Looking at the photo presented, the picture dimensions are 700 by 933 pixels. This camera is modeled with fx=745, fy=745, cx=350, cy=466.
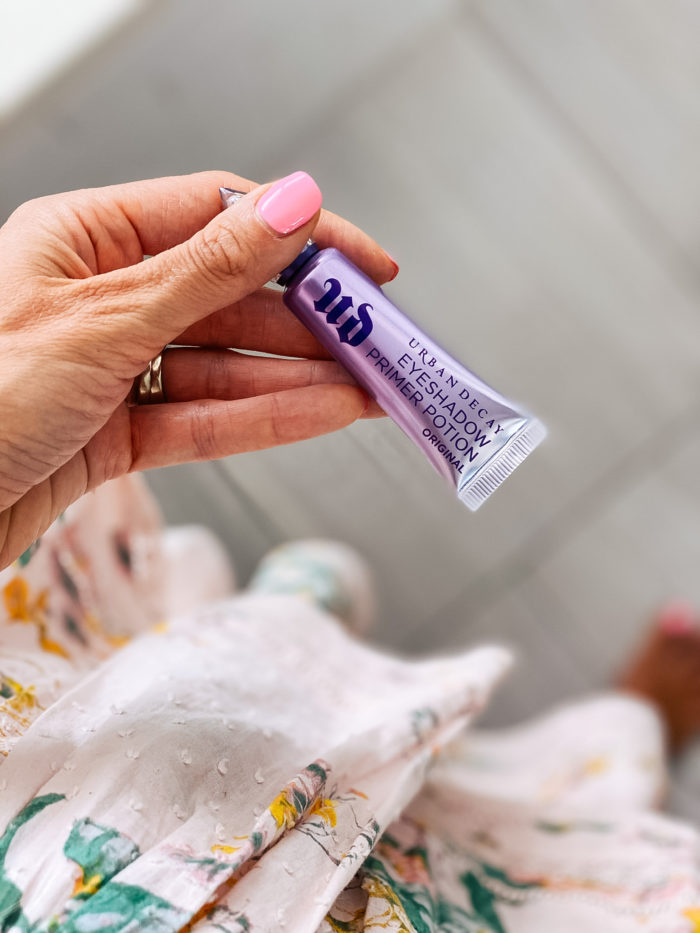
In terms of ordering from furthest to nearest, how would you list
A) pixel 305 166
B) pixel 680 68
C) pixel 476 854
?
pixel 680 68 → pixel 305 166 → pixel 476 854

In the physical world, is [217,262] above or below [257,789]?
above

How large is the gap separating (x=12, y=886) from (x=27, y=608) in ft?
0.67

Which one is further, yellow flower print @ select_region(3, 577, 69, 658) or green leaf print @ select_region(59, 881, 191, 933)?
yellow flower print @ select_region(3, 577, 69, 658)

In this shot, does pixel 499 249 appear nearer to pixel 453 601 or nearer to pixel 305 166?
pixel 305 166

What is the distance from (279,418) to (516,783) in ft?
1.81

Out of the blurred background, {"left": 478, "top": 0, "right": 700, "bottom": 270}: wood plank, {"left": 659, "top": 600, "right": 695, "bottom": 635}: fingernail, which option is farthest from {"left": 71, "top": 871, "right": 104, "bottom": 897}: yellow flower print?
{"left": 478, "top": 0, "right": 700, "bottom": 270}: wood plank

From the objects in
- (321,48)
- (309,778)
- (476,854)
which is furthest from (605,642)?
(321,48)

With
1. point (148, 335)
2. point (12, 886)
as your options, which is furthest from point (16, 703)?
point (148, 335)

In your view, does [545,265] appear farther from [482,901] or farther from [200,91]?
[482,901]

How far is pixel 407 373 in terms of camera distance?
0.39 m

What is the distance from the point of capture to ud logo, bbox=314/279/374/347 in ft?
1.25

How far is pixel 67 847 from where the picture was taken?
34cm

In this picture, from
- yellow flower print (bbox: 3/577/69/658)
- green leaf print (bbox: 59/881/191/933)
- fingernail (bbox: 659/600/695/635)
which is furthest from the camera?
fingernail (bbox: 659/600/695/635)

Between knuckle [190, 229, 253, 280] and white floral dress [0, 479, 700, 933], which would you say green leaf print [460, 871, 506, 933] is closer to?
white floral dress [0, 479, 700, 933]
